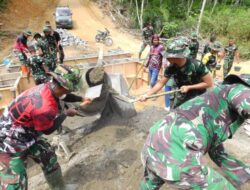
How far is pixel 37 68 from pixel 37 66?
0.17ft

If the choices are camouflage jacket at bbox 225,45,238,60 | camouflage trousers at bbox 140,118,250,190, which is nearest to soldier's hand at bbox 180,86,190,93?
camouflage trousers at bbox 140,118,250,190

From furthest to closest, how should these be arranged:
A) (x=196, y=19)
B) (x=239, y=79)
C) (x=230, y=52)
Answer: (x=196, y=19) → (x=230, y=52) → (x=239, y=79)

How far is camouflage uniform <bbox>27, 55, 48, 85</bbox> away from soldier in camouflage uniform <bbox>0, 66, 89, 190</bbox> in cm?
381

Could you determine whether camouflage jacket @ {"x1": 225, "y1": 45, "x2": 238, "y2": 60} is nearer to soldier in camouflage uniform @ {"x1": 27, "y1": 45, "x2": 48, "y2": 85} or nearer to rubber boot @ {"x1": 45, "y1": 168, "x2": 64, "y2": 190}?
soldier in camouflage uniform @ {"x1": 27, "y1": 45, "x2": 48, "y2": 85}

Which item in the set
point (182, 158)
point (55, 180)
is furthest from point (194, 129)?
point (55, 180)

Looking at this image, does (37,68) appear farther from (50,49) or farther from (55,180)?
(55,180)

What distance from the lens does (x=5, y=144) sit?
125 inches

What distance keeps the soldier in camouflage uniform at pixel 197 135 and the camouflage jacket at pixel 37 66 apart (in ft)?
17.1

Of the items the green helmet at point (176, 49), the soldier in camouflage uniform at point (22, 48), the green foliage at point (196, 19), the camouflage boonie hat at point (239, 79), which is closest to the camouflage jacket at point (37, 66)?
the soldier in camouflage uniform at point (22, 48)

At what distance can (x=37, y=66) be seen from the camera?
691cm

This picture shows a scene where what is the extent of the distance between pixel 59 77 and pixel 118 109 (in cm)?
261

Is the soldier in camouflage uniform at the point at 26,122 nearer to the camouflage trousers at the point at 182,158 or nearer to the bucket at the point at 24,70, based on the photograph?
the camouflage trousers at the point at 182,158

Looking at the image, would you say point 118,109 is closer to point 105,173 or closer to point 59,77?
point 105,173

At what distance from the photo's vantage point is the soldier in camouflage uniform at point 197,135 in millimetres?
2068
